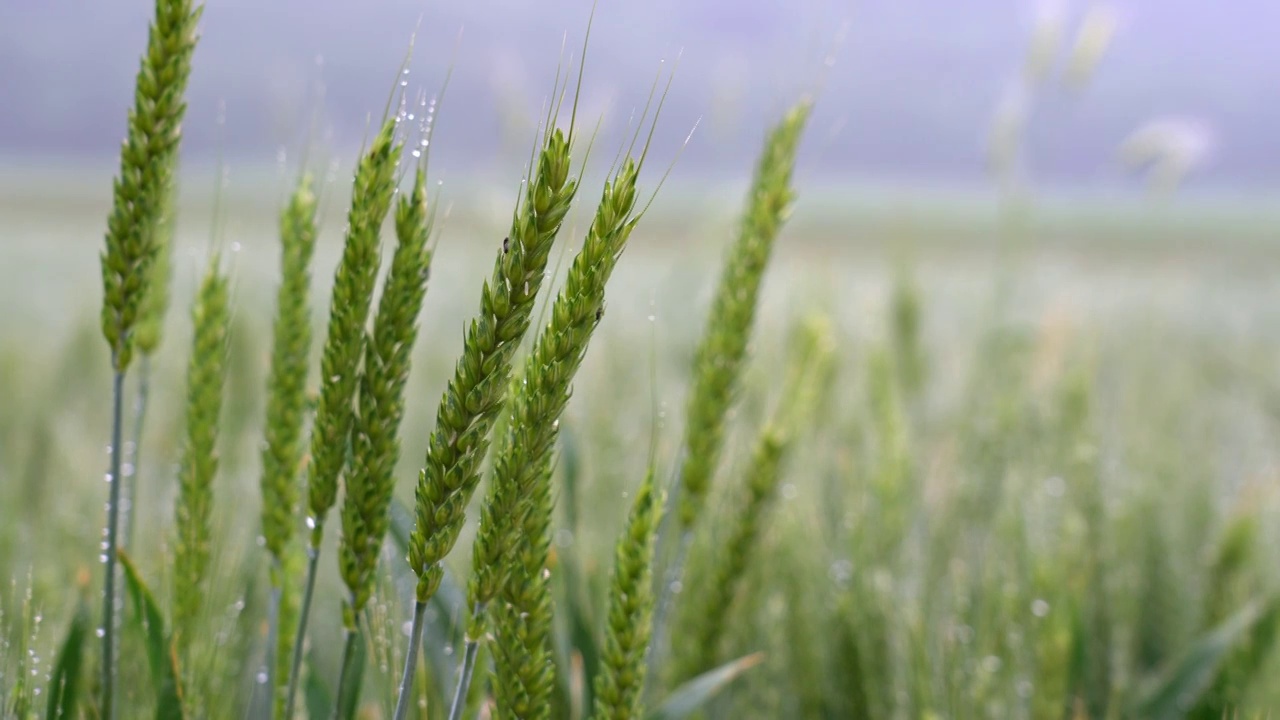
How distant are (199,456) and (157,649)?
0.15m

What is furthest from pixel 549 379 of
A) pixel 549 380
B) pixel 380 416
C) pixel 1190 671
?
pixel 1190 671

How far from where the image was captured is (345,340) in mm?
569

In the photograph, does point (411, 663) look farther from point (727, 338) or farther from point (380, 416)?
point (727, 338)

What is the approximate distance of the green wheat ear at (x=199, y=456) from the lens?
717 mm

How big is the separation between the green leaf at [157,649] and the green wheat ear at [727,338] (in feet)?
1.33

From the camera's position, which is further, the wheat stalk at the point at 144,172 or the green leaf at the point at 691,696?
the green leaf at the point at 691,696

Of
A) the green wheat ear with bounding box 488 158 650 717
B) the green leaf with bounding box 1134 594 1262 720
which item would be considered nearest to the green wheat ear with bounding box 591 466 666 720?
the green wheat ear with bounding box 488 158 650 717

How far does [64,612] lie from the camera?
1100mm

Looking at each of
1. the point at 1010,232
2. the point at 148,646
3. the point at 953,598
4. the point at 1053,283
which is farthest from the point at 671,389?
the point at 1053,283

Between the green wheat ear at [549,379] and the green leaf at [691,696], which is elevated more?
the green wheat ear at [549,379]

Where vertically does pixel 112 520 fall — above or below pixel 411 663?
above

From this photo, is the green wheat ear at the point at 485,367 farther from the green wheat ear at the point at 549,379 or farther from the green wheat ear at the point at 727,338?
the green wheat ear at the point at 727,338

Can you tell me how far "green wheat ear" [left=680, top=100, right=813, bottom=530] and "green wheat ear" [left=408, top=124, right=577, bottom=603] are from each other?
0.34 metres

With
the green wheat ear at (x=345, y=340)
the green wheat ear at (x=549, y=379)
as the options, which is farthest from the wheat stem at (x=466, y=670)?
the green wheat ear at (x=345, y=340)
